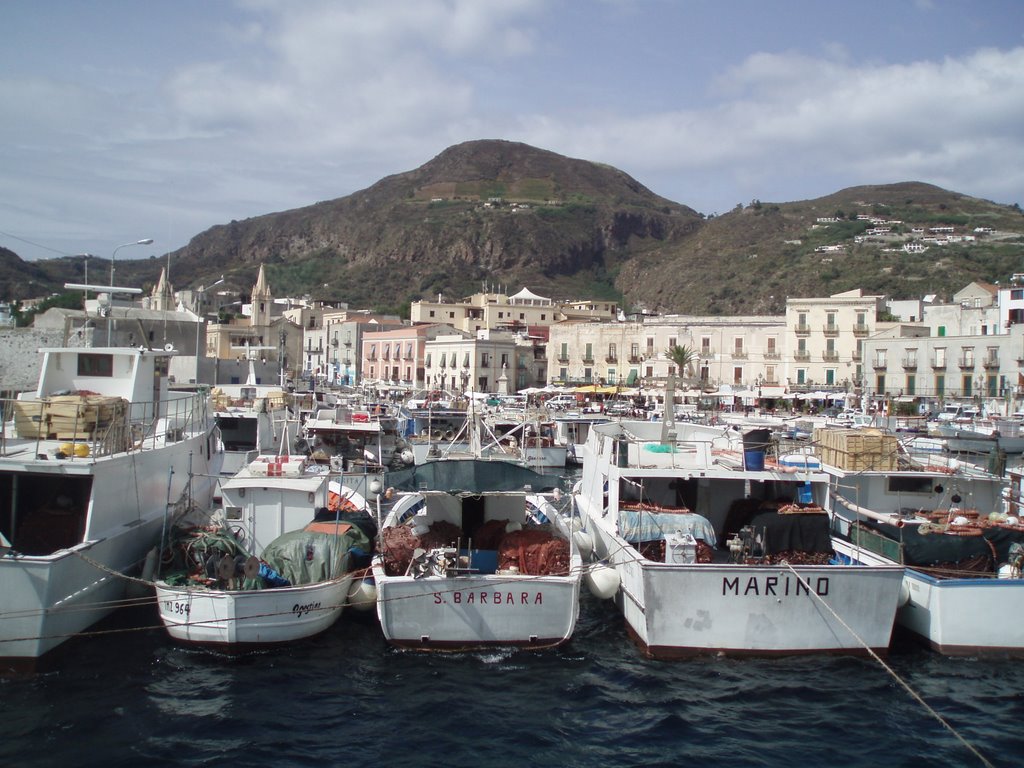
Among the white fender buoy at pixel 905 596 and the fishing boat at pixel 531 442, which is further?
the fishing boat at pixel 531 442

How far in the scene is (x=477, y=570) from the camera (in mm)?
13859

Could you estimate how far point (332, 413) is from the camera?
32.8 meters

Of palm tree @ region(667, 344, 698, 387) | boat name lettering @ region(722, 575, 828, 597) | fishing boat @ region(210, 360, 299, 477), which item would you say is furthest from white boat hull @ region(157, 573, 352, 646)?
palm tree @ region(667, 344, 698, 387)

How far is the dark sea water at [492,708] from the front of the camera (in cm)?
1028

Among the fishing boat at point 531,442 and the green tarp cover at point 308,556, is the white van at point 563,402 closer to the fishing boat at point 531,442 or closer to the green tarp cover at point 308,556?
the fishing boat at point 531,442

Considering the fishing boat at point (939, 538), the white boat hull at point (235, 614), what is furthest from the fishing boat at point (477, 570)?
the fishing boat at point (939, 538)

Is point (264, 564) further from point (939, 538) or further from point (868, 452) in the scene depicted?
point (868, 452)

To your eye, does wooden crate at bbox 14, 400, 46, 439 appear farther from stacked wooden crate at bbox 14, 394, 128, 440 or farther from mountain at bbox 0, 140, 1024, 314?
mountain at bbox 0, 140, 1024, 314

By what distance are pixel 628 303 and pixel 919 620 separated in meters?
121

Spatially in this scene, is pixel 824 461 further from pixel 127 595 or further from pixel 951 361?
pixel 951 361

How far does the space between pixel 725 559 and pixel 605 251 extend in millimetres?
159398

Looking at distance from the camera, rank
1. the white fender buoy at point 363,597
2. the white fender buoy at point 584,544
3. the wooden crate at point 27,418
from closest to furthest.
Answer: the white fender buoy at point 363,597, the wooden crate at point 27,418, the white fender buoy at point 584,544

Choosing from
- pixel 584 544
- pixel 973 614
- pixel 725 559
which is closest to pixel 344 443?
pixel 584 544

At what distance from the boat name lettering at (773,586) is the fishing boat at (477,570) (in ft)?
7.44
